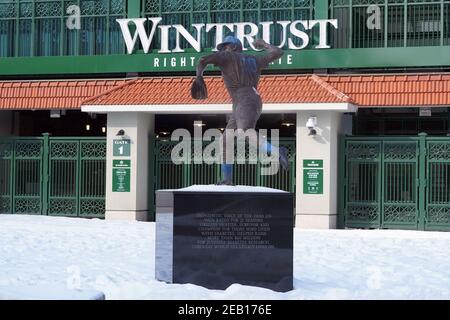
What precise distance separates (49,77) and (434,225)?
1107 cm

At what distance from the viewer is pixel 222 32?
20.5m

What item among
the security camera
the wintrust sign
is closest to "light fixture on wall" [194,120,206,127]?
the wintrust sign

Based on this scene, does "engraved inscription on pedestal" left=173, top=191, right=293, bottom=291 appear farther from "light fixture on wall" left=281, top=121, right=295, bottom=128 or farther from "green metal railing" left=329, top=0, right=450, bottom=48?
"light fixture on wall" left=281, top=121, right=295, bottom=128

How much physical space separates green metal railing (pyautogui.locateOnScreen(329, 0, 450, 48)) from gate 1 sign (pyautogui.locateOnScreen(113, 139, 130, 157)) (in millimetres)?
5780

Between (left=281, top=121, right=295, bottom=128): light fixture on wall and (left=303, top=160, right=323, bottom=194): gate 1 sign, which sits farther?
(left=281, top=121, right=295, bottom=128): light fixture on wall

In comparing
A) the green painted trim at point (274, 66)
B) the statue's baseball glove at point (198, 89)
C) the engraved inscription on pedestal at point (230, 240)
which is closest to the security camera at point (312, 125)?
the green painted trim at point (274, 66)

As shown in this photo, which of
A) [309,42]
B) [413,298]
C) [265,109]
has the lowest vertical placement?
[413,298]

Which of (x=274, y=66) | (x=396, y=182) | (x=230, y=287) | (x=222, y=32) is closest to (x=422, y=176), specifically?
(x=396, y=182)

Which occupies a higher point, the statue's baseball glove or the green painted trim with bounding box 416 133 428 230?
the statue's baseball glove

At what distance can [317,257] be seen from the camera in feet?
42.1

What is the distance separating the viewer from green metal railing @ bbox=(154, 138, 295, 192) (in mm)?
19609

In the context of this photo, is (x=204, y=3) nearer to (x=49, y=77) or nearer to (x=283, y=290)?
(x=49, y=77)

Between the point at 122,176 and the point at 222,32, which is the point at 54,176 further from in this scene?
the point at 222,32
